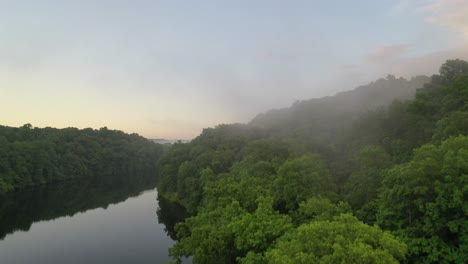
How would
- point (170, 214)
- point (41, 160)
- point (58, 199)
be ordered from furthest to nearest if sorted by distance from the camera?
point (41, 160)
point (58, 199)
point (170, 214)

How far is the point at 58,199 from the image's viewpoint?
376 feet

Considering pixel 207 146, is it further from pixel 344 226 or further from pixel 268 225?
pixel 344 226

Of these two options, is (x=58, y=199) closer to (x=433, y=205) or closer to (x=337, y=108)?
(x=337, y=108)

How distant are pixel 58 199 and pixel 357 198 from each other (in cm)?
9746

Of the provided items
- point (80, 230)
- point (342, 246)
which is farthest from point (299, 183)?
point (80, 230)

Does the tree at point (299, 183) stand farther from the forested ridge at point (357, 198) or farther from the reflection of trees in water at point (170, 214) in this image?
the reflection of trees in water at point (170, 214)

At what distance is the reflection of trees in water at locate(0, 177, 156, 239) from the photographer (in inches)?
3378

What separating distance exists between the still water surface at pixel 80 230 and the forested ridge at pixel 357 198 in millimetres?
13915

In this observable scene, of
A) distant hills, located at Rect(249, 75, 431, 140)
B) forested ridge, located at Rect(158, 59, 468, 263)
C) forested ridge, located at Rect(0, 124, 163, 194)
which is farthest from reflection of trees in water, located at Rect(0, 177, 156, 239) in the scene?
distant hills, located at Rect(249, 75, 431, 140)

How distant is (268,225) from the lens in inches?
1483

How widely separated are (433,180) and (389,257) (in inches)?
480

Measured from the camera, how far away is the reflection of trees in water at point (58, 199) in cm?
8581

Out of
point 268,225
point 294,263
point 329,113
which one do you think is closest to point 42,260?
point 268,225

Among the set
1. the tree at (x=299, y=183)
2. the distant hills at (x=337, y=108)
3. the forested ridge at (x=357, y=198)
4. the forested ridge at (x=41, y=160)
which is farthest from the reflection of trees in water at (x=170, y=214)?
the forested ridge at (x=41, y=160)
